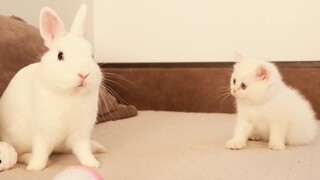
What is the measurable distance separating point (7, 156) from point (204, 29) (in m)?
1.31

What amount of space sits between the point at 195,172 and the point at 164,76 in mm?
1101

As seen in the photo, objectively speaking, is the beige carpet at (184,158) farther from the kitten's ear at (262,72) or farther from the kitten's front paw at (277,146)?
the kitten's ear at (262,72)

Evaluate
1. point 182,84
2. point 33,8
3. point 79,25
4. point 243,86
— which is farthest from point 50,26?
point 182,84

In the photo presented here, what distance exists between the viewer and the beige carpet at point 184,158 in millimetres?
1012

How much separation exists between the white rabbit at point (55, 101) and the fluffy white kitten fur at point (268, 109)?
47 cm

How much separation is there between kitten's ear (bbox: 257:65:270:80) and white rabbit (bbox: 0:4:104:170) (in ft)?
1.66

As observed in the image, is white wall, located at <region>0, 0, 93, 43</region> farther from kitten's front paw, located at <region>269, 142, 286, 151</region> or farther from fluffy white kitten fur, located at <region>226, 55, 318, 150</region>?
kitten's front paw, located at <region>269, 142, 286, 151</region>

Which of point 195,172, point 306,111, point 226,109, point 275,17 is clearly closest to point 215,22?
point 275,17

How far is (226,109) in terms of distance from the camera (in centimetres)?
202

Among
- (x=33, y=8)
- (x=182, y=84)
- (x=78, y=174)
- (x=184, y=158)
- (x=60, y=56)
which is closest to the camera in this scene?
(x=78, y=174)

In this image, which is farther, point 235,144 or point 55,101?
point 235,144

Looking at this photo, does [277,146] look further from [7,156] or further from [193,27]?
[193,27]

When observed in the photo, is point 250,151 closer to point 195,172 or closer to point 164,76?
point 195,172

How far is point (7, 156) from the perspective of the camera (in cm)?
106
